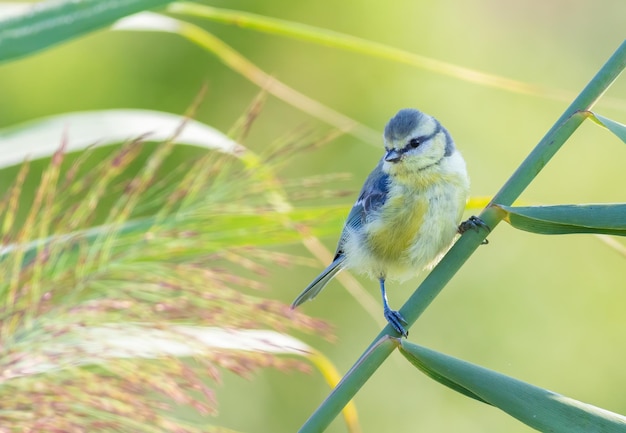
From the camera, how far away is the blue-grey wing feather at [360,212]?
1530 mm

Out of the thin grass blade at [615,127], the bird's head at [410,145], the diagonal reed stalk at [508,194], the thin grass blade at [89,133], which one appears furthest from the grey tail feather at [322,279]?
the thin grass blade at [615,127]

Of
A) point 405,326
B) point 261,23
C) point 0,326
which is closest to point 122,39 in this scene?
point 261,23

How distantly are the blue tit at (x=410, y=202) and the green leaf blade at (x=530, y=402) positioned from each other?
2.07ft

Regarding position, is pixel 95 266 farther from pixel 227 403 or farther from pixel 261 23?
pixel 227 403

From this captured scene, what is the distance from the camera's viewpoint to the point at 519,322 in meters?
2.79

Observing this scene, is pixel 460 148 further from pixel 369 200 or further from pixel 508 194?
pixel 508 194

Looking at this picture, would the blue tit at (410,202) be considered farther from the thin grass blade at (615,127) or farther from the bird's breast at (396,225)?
the thin grass blade at (615,127)

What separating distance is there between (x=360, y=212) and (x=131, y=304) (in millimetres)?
636

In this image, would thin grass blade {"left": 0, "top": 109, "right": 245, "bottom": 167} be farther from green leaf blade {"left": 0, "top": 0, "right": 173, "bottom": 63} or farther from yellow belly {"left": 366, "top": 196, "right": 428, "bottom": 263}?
yellow belly {"left": 366, "top": 196, "right": 428, "bottom": 263}

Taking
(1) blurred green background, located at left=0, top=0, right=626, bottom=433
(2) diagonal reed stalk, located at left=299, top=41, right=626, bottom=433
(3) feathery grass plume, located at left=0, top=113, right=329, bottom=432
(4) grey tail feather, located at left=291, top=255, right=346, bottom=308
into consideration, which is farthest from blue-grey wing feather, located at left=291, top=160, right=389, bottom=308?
(1) blurred green background, located at left=0, top=0, right=626, bottom=433

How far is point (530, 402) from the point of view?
76 cm

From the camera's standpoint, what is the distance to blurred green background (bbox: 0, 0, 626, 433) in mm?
2574

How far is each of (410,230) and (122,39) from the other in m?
1.46

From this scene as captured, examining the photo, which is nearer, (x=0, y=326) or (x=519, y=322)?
(x=0, y=326)
